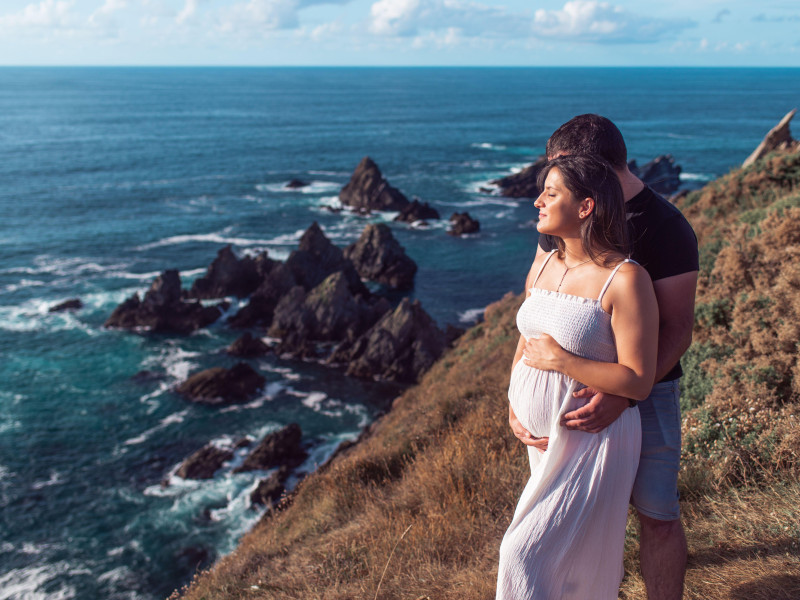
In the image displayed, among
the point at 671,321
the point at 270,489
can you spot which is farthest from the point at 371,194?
the point at 671,321

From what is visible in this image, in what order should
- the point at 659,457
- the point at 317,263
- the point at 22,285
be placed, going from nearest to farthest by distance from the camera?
1. the point at 659,457
2. the point at 22,285
3. the point at 317,263

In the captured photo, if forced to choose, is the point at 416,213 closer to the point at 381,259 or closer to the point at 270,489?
the point at 381,259

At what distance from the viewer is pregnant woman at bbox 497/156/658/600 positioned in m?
2.96

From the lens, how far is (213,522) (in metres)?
19.6

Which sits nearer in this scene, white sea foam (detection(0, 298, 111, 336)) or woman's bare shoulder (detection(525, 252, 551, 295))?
woman's bare shoulder (detection(525, 252, 551, 295))

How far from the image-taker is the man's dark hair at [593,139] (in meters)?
3.16

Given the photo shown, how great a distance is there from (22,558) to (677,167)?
67.7 meters

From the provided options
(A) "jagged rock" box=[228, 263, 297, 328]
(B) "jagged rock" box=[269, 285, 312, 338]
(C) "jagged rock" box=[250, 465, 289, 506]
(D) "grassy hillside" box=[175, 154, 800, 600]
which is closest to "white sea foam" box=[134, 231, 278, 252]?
(A) "jagged rock" box=[228, 263, 297, 328]

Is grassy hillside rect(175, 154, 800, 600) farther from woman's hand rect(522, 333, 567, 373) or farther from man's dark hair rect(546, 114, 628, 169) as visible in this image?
man's dark hair rect(546, 114, 628, 169)

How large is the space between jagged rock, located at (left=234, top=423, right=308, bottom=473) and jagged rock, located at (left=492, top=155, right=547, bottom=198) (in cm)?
4608

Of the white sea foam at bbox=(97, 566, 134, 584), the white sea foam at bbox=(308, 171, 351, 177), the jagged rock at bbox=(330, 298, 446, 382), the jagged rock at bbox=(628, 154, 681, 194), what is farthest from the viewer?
the white sea foam at bbox=(308, 171, 351, 177)

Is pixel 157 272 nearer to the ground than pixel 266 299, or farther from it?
farther from it

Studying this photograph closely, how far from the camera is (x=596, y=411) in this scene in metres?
3.01

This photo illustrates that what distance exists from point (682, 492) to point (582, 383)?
2.52m
